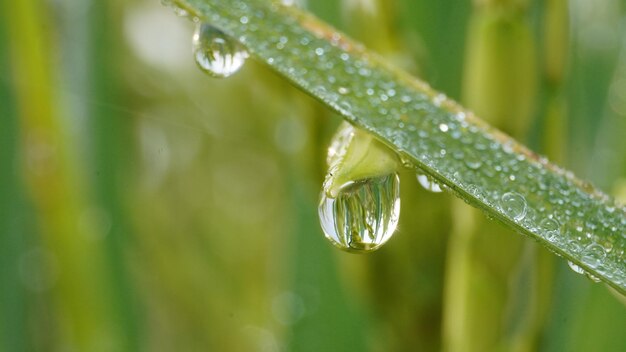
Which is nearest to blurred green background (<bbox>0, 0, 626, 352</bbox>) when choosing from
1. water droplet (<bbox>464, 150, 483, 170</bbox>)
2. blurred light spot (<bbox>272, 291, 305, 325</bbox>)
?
blurred light spot (<bbox>272, 291, 305, 325</bbox>)

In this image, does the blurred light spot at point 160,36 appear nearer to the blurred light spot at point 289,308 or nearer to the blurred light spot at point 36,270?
the blurred light spot at point 36,270

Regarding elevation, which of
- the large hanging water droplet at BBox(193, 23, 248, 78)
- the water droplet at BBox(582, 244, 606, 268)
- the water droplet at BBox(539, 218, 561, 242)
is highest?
the large hanging water droplet at BBox(193, 23, 248, 78)

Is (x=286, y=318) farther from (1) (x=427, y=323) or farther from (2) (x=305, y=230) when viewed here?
(1) (x=427, y=323)

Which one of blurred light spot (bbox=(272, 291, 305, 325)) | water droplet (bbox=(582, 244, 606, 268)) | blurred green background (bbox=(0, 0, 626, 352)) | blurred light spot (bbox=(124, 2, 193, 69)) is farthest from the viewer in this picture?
blurred light spot (bbox=(124, 2, 193, 69))

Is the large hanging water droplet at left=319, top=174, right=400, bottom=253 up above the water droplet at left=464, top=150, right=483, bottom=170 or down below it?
below

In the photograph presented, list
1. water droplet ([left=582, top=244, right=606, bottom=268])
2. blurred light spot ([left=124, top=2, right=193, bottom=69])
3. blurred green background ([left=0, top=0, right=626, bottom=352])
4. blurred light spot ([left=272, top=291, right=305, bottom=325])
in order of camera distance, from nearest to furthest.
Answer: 1. water droplet ([left=582, top=244, right=606, bottom=268])
2. blurred green background ([left=0, top=0, right=626, bottom=352])
3. blurred light spot ([left=272, top=291, right=305, bottom=325])
4. blurred light spot ([left=124, top=2, right=193, bottom=69])

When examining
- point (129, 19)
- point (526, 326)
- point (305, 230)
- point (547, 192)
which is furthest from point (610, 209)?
point (129, 19)

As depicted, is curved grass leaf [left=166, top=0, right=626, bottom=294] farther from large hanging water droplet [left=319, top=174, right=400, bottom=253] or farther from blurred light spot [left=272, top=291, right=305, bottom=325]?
blurred light spot [left=272, top=291, right=305, bottom=325]

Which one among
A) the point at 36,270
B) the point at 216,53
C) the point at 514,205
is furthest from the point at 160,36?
the point at 514,205

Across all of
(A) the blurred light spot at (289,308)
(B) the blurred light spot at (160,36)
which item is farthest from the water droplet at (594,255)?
(B) the blurred light spot at (160,36)
